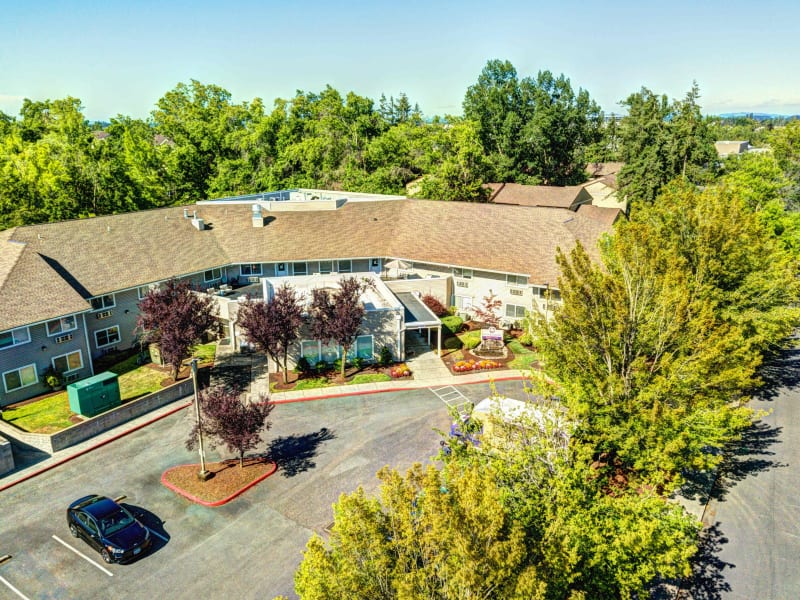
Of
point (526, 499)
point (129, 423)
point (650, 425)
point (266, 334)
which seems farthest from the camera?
point (266, 334)

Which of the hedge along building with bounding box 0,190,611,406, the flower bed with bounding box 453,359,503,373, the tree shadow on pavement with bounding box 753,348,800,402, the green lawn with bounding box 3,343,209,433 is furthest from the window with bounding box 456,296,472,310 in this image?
the tree shadow on pavement with bounding box 753,348,800,402

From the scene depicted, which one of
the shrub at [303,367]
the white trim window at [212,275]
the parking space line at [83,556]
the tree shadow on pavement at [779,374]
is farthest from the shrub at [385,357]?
the tree shadow on pavement at [779,374]

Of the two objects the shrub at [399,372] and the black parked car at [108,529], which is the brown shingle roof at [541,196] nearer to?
the shrub at [399,372]

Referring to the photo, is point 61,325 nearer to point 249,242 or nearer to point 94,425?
point 94,425

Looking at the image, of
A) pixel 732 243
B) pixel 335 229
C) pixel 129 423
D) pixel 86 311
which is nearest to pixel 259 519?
pixel 129 423

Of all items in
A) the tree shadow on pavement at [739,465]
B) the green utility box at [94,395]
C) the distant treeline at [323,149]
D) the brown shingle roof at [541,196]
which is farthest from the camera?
the brown shingle roof at [541,196]

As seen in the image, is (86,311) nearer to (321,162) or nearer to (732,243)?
(732,243)
